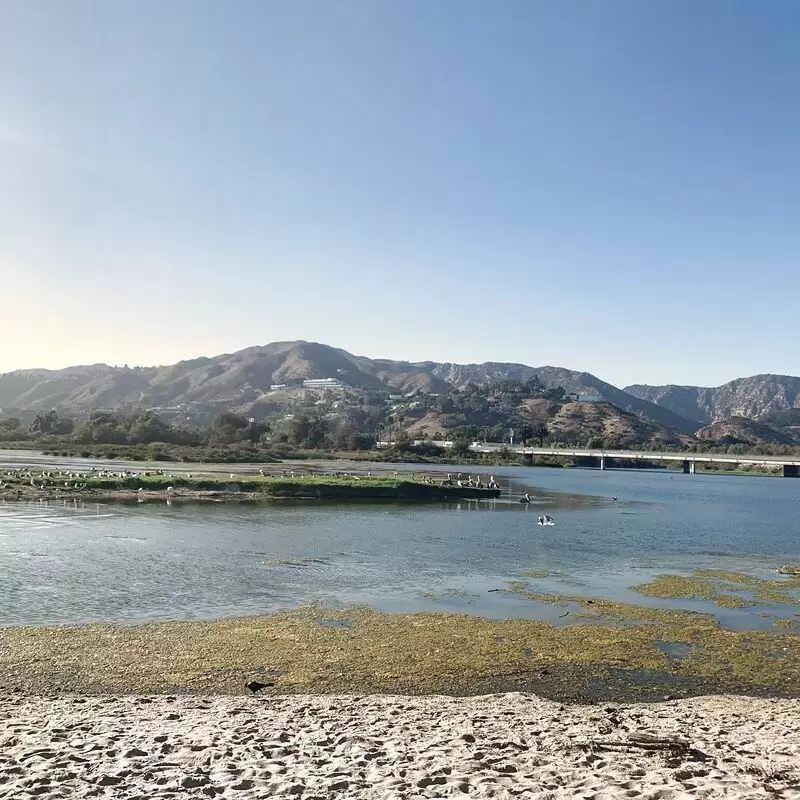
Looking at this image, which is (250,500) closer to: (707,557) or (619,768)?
(707,557)

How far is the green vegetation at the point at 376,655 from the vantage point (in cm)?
1853

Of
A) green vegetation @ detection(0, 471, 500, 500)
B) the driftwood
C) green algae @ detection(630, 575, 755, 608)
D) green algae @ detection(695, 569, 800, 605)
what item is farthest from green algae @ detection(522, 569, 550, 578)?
green vegetation @ detection(0, 471, 500, 500)

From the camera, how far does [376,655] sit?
21.0 meters

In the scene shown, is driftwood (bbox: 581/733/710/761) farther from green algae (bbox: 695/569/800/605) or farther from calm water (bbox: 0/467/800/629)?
green algae (bbox: 695/569/800/605)

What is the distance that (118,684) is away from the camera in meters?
17.9

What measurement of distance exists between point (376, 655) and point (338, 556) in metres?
19.8

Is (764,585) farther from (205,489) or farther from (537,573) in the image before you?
(205,489)

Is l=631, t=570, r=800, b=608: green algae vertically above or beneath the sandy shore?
beneath

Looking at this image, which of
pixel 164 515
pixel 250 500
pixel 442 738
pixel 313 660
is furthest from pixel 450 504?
pixel 442 738

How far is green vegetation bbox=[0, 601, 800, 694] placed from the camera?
18.5 meters

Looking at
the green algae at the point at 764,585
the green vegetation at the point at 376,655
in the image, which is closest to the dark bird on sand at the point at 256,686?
the green vegetation at the point at 376,655

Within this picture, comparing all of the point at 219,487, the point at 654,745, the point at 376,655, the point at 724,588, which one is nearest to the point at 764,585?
the point at 724,588

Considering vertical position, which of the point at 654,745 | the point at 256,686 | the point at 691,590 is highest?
the point at 654,745

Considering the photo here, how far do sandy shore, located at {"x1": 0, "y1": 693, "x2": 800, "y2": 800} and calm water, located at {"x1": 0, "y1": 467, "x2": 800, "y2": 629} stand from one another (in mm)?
10456
